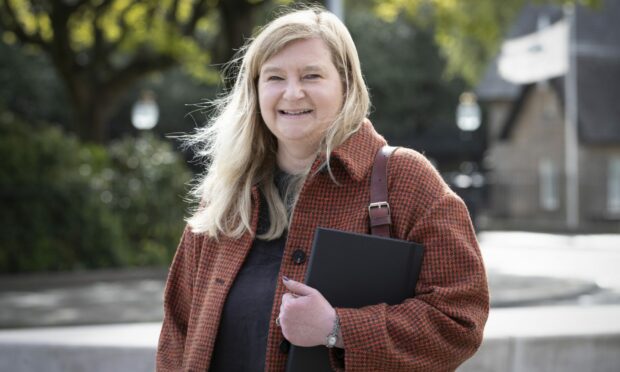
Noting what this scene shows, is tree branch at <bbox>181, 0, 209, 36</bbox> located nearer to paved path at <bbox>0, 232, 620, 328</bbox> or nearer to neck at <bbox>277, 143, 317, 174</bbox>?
paved path at <bbox>0, 232, 620, 328</bbox>

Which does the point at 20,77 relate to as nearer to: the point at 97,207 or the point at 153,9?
the point at 153,9

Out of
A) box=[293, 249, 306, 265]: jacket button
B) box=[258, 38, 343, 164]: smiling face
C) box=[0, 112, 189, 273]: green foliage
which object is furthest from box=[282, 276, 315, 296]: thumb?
box=[0, 112, 189, 273]: green foliage

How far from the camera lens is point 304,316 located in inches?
101

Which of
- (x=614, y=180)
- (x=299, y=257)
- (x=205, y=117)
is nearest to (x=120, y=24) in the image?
(x=205, y=117)

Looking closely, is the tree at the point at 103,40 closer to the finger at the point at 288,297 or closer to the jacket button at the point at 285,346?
the jacket button at the point at 285,346

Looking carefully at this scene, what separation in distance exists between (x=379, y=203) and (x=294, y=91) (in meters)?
0.41

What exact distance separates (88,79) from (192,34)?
2596mm

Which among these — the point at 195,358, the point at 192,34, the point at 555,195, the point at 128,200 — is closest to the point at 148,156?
the point at 128,200

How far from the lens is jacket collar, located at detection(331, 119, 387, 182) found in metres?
2.80

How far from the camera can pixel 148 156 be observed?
18703mm

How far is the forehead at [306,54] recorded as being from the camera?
2.85 meters

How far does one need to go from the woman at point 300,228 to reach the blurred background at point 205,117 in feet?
2.97

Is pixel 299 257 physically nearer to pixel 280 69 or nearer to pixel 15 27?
pixel 280 69

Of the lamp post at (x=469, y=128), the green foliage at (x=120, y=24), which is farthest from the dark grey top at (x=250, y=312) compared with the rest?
the lamp post at (x=469, y=128)
